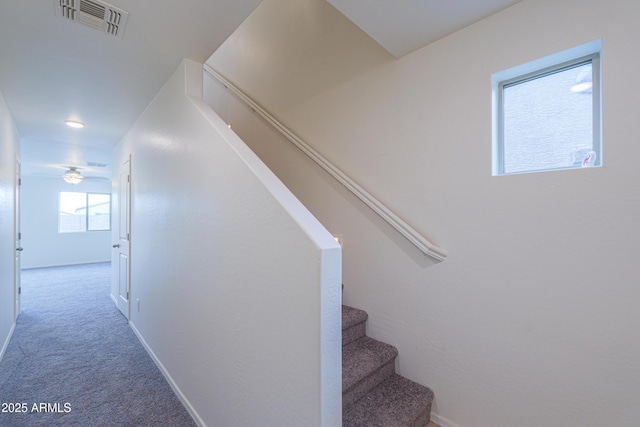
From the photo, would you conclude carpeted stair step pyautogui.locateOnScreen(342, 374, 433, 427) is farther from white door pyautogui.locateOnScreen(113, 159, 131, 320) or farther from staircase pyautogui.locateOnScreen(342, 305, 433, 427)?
white door pyautogui.locateOnScreen(113, 159, 131, 320)

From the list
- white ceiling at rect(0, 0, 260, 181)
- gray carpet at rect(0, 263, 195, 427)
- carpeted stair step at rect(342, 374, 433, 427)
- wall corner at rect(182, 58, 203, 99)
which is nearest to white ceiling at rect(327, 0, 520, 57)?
white ceiling at rect(0, 0, 260, 181)

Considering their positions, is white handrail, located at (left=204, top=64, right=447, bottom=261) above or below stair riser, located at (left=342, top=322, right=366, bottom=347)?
above

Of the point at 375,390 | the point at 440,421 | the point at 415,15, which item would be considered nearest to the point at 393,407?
the point at 375,390

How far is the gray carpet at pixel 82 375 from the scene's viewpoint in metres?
1.80

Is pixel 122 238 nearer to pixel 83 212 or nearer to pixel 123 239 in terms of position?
pixel 123 239

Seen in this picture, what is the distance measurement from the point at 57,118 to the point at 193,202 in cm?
257

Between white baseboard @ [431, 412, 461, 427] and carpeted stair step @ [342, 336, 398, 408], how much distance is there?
0.31 m

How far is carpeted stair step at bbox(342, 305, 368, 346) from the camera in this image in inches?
72.8

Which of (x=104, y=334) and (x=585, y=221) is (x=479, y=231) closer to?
(x=585, y=221)

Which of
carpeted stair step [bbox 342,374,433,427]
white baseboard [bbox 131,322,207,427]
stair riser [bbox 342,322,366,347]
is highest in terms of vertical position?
stair riser [bbox 342,322,366,347]

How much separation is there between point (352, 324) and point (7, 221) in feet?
11.5

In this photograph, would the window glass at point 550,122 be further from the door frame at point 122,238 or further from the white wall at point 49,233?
the white wall at point 49,233

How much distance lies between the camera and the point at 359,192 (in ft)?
6.44

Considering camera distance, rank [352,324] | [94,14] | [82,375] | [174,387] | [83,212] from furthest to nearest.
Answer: [83,212] < [82,375] < [174,387] < [352,324] < [94,14]
